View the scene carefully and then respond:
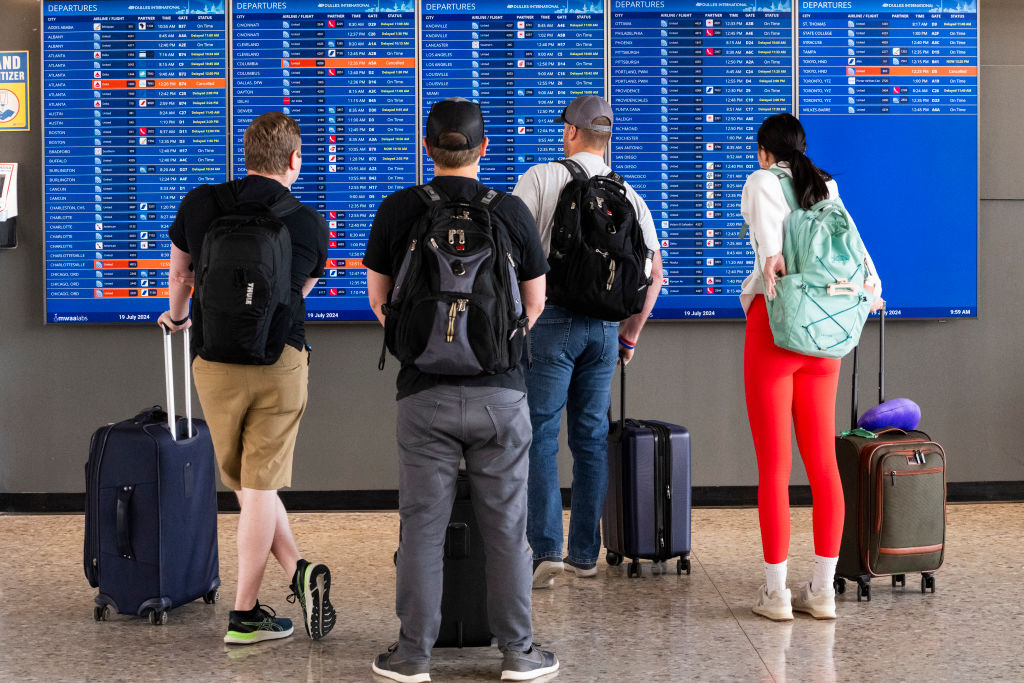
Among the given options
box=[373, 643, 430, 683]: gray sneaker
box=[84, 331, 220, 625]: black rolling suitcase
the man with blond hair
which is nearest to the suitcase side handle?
box=[84, 331, 220, 625]: black rolling suitcase

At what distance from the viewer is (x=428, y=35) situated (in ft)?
16.3

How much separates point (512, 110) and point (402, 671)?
285 cm

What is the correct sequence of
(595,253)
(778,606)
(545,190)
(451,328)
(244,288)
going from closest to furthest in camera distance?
(451,328), (244,288), (778,606), (595,253), (545,190)

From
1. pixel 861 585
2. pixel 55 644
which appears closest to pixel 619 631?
pixel 861 585

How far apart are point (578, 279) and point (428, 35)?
6.17 feet

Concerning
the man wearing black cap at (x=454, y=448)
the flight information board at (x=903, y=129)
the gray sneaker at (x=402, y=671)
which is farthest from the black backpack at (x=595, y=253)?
the flight information board at (x=903, y=129)

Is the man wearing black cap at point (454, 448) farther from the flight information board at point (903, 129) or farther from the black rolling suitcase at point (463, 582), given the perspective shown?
the flight information board at point (903, 129)

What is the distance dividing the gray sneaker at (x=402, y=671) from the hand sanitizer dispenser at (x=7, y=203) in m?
3.00

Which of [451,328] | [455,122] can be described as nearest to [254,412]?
[451,328]

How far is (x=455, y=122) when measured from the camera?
9.25 ft

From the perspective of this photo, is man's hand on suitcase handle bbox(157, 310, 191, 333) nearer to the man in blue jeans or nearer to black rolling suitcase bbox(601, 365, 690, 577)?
the man in blue jeans

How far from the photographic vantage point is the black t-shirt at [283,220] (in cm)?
315

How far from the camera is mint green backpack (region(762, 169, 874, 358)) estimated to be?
10.8 feet

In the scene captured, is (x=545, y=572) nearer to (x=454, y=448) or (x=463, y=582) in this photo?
(x=463, y=582)
